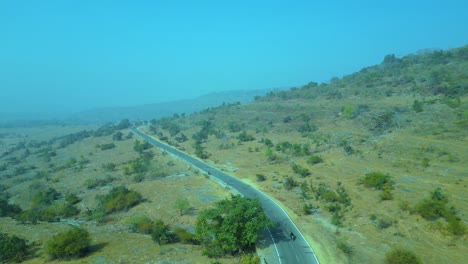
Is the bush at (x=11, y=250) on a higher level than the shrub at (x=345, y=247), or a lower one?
higher

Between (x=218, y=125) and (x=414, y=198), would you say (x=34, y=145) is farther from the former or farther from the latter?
(x=414, y=198)

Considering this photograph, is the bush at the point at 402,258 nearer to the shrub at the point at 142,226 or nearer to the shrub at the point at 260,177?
the shrub at the point at 142,226

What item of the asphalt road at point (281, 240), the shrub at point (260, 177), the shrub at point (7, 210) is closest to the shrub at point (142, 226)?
the asphalt road at point (281, 240)

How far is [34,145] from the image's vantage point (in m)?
139

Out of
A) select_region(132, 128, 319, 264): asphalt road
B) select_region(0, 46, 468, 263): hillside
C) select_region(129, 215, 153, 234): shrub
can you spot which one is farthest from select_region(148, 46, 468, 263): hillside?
select_region(129, 215, 153, 234): shrub

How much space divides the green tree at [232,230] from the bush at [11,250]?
→ 1594 centimetres

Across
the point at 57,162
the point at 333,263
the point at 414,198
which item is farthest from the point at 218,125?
the point at 333,263

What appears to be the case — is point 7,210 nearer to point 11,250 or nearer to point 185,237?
point 11,250

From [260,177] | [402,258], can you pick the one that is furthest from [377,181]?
[402,258]

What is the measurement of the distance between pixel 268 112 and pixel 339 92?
1057 inches

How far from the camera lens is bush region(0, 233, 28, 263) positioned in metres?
29.2

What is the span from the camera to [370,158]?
59125mm

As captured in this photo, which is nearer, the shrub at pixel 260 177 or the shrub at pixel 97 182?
the shrub at pixel 260 177

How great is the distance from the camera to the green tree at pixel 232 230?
97.1ft
